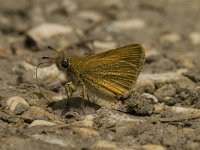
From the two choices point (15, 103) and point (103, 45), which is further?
point (103, 45)

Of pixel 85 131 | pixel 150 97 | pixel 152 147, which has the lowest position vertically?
pixel 152 147

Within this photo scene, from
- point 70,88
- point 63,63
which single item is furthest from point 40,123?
point 63,63

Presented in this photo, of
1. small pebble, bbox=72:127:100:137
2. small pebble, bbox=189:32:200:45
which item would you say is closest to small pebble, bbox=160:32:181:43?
small pebble, bbox=189:32:200:45

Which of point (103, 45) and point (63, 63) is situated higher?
point (103, 45)

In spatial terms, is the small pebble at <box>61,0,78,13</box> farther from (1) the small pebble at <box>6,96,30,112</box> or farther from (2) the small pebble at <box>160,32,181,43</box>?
(1) the small pebble at <box>6,96,30,112</box>

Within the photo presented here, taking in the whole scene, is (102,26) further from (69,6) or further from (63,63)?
(63,63)

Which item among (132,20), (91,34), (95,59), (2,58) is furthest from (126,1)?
(95,59)

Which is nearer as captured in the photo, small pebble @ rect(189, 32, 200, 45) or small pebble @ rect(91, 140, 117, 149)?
→ small pebble @ rect(91, 140, 117, 149)

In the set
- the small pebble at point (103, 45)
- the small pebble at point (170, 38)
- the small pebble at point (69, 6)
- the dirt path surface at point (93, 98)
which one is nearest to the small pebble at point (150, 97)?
the dirt path surface at point (93, 98)
